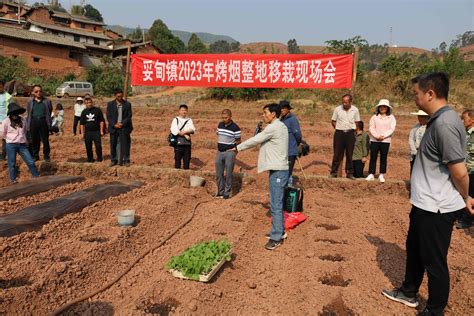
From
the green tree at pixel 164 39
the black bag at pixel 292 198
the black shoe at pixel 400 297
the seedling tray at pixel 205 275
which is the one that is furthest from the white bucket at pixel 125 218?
the green tree at pixel 164 39

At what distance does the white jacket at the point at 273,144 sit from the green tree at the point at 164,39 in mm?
46605

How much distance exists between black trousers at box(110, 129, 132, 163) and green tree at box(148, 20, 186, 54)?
141 feet

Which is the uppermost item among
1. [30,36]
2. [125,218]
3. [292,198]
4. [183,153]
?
[30,36]

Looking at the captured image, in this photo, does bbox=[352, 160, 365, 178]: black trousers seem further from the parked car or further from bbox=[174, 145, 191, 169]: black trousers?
the parked car

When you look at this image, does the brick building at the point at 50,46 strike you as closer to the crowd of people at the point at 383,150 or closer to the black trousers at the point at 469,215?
the crowd of people at the point at 383,150

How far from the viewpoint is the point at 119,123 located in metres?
7.50

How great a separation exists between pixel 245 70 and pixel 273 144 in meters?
5.02

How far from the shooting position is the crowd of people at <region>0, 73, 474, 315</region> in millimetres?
2809

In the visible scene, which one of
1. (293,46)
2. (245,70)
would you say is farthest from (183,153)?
(293,46)

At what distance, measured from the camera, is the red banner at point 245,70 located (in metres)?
8.25

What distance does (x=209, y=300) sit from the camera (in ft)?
10.6

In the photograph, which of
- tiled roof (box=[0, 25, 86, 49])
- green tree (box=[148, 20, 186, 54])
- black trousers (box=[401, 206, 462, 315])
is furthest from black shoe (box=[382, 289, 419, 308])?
green tree (box=[148, 20, 186, 54])

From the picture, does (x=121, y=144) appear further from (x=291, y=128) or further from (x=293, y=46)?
(x=293, y=46)

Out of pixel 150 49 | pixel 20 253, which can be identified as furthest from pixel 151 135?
pixel 150 49
